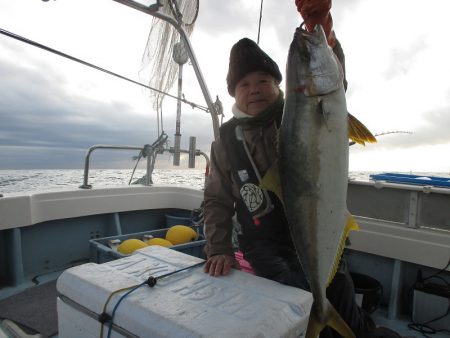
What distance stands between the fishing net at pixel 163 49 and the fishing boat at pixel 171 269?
26.4 inches

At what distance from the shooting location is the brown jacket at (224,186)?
250cm

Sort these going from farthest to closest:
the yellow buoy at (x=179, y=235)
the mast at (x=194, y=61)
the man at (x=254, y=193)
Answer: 1. the yellow buoy at (x=179, y=235)
2. the mast at (x=194, y=61)
3. the man at (x=254, y=193)

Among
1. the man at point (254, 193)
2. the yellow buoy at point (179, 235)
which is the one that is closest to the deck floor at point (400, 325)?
the man at point (254, 193)

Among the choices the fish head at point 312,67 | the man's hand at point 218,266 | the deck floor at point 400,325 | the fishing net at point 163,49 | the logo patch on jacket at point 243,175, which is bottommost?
the deck floor at point 400,325

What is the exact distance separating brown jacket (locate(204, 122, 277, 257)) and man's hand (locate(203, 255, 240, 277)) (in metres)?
0.18

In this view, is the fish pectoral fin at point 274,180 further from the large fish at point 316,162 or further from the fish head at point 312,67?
the fish head at point 312,67

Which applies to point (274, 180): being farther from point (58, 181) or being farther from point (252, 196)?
point (58, 181)

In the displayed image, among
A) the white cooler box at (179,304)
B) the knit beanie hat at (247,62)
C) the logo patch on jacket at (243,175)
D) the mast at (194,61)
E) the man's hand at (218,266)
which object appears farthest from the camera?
the mast at (194,61)

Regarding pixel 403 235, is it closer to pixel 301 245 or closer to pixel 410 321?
pixel 410 321

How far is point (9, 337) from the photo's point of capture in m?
1.66

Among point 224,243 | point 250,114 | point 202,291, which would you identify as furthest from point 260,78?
point 202,291

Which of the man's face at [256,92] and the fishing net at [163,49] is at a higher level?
the fishing net at [163,49]

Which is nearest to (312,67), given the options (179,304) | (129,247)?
(179,304)

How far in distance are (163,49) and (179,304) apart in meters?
4.55
